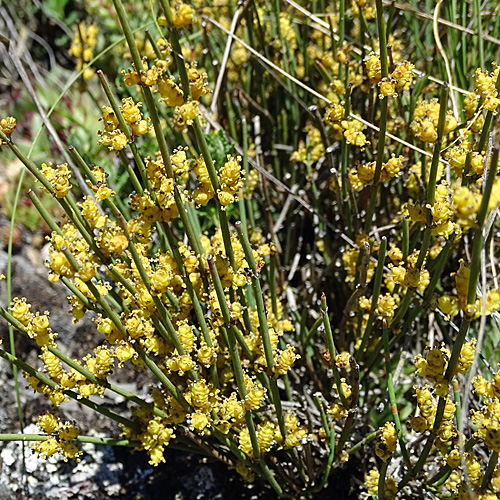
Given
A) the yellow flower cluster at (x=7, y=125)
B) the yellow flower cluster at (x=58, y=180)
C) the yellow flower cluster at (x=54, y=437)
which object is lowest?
the yellow flower cluster at (x=54, y=437)

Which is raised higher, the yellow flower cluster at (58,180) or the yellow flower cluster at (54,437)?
the yellow flower cluster at (58,180)

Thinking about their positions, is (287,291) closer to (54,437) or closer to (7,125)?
(54,437)

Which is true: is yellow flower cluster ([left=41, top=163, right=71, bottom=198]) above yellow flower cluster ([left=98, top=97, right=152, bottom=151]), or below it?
below

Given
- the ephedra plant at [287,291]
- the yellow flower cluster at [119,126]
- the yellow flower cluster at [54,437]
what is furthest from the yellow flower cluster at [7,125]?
the yellow flower cluster at [54,437]

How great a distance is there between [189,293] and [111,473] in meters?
0.74

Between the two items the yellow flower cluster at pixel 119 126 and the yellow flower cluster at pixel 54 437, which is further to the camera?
the yellow flower cluster at pixel 54 437

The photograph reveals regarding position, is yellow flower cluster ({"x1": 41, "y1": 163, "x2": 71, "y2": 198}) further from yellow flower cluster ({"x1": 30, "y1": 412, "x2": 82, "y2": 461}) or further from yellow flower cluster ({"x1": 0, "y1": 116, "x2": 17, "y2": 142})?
yellow flower cluster ({"x1": 30, "y1": 412, "x2": 82, "y2": 461})

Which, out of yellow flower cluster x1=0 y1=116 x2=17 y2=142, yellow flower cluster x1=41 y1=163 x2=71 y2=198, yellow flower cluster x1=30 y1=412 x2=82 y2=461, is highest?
yellow flower cluster x1=0 y1=116 x2=17 y2=142

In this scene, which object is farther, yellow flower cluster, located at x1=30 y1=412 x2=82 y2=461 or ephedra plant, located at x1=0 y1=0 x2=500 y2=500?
yellow flower cluster, located at x1=30 y1=412 x2=82 y2=461

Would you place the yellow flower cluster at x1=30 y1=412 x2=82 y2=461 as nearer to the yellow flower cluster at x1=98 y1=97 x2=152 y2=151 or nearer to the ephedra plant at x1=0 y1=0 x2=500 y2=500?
the ephedra plant at x1=0 y1=0 x2=500 y2=500

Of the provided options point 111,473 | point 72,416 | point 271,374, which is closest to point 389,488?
point 271,374

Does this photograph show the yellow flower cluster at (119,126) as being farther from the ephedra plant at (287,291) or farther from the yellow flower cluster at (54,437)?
the yellow flower cluster at (54,437)

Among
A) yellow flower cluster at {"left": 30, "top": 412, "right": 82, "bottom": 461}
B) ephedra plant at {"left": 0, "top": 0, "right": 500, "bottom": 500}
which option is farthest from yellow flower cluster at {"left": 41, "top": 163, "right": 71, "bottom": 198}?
yellow flower cluster at {"left": 30, "top": 412, "right": 82, "bottom": 461}

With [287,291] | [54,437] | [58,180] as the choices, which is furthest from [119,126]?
[287,291]
